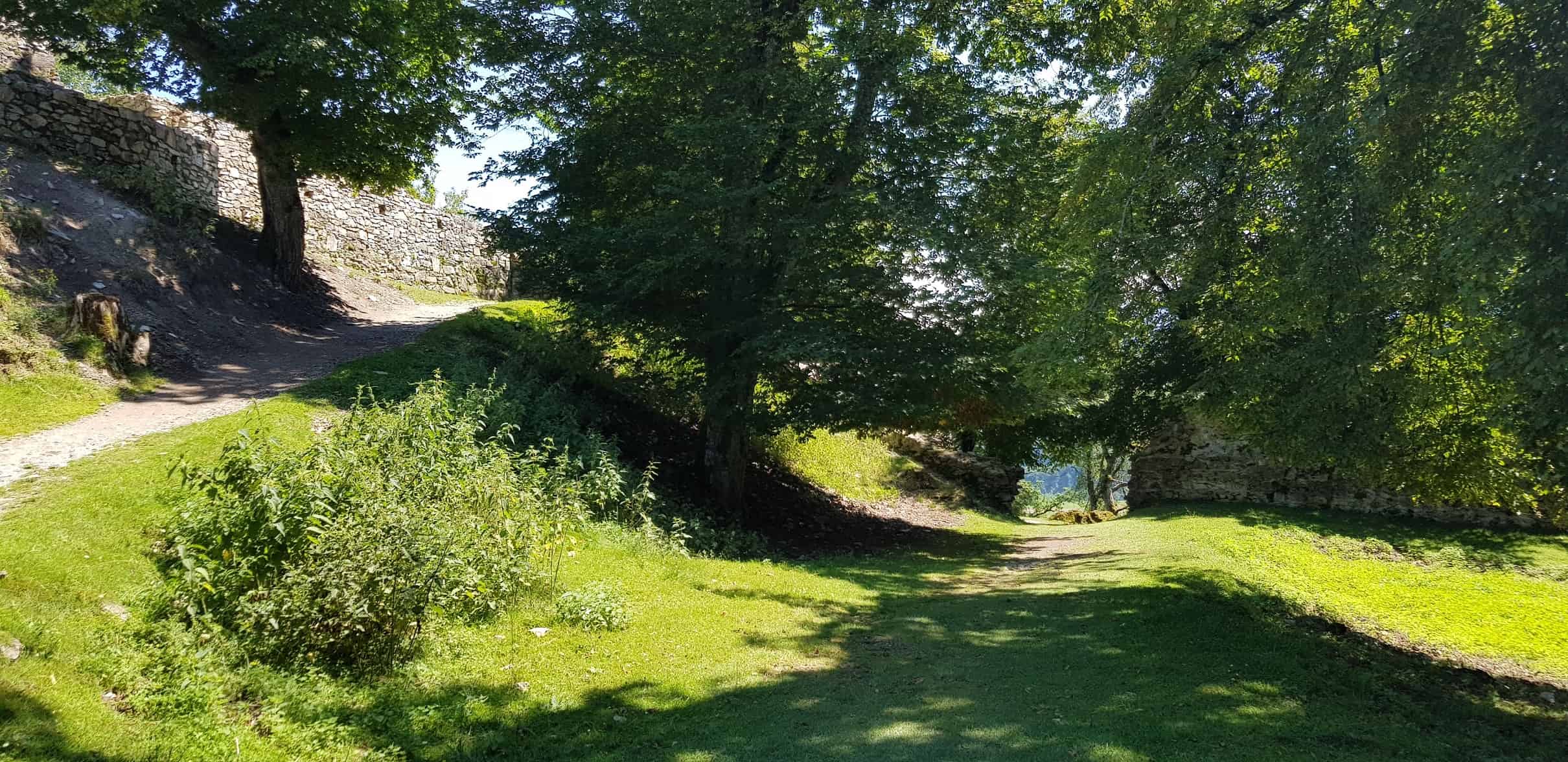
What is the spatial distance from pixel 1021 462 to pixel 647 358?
1533 centimetres

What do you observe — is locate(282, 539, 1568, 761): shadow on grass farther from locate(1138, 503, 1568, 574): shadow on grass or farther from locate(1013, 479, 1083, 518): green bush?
locate(1013, 479, 1083, 518): green bush

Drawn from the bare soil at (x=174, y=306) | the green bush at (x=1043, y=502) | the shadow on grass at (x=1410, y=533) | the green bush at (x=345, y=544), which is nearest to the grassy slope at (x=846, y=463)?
the shadow on grass at (x=1410, y=533)

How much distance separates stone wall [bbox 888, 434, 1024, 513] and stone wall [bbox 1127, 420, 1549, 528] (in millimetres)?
3602

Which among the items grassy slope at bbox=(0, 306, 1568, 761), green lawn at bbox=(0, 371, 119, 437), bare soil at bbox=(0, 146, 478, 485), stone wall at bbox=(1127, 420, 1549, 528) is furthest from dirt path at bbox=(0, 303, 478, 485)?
stone wall at bbox=(1127, 420, 1549, 528)

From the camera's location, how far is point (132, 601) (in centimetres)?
534

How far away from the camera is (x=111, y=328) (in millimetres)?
10664

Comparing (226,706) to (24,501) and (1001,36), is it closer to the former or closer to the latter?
(24,501)

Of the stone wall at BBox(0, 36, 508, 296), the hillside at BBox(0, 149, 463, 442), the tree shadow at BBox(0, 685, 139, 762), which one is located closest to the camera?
the tree shadow at BBox(0, 685, 139, 762)

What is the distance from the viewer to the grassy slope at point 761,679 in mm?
4766

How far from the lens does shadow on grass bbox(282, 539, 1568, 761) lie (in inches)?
205

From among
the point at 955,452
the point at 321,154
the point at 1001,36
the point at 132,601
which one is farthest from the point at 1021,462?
the point at 132,601

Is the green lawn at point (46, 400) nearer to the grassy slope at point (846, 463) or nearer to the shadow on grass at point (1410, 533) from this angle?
the grassy slope at point (846, 463)

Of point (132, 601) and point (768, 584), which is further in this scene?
point (768, 584)

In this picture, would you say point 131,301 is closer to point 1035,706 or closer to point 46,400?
point 46,400
